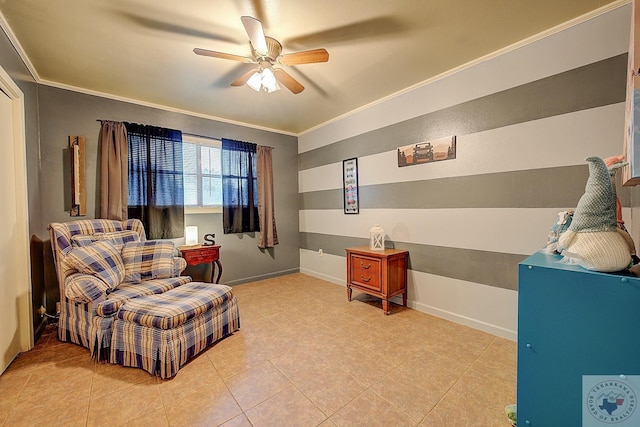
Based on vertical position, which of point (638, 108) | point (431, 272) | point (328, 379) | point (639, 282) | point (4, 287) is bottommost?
point (328, 379)

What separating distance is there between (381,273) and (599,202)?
198 cm

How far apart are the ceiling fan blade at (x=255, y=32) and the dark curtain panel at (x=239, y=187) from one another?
2.12 m

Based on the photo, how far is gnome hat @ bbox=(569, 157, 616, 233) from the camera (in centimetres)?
87

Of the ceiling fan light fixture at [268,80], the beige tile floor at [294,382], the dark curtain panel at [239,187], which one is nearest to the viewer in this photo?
the beige tile floor at [294,382]

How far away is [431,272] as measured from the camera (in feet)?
8.88

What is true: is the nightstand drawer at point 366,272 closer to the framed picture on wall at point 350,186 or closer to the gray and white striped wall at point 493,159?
the gray and white striped wall at point 493,159

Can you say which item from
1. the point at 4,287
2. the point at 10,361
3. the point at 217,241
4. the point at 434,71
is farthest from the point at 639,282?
the point at 217,241

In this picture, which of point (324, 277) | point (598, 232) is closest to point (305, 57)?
point (598, 232)

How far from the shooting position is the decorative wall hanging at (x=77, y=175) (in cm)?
270

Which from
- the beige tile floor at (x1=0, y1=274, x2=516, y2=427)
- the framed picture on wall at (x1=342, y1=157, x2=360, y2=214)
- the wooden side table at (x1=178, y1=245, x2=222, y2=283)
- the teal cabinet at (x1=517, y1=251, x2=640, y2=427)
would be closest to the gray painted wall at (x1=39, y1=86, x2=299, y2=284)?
the wooden side table at (x1=178, y1=245, x2=222, y2=283)

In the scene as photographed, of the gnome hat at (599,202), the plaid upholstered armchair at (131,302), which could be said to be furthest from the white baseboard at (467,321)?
the plaid upholstered armchair at (131,302)

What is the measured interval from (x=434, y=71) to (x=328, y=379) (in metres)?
2.94

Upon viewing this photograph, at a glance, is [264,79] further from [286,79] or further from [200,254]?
[200,254]

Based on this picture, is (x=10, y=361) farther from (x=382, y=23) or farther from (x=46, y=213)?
(x=382, y=23)
